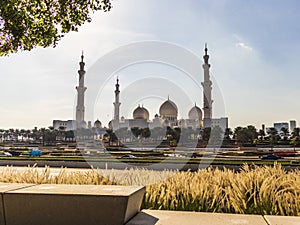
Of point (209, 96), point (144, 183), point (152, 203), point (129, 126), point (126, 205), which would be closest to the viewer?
point (126, 205)

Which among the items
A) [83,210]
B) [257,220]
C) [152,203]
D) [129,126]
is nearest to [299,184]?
[257,220]

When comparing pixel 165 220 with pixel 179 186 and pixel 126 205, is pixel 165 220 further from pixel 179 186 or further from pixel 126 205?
pixel 179 186

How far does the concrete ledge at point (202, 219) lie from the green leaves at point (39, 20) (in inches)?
187

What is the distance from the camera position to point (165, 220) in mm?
4430

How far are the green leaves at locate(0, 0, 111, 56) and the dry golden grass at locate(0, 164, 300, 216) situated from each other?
9.99 feet

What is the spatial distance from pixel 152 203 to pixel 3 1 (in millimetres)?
4854

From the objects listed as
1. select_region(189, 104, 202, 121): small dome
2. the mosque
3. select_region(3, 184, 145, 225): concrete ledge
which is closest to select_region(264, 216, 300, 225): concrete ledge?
select_region(3, 184, 145, 225): concrete ledge

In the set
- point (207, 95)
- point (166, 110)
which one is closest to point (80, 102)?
point (166, 110)

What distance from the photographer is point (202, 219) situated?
446cm

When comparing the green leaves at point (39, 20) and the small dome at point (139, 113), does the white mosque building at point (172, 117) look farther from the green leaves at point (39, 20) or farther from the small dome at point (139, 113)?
the green leaves at point (39, 20)

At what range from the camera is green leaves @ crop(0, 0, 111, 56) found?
23.1 ft

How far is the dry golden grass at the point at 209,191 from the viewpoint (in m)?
5.30

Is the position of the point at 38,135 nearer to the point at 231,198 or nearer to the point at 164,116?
the point at 164,116

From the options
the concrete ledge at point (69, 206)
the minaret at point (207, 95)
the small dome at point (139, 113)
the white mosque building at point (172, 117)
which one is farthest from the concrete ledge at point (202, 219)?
the small dome at point (139, 113)
